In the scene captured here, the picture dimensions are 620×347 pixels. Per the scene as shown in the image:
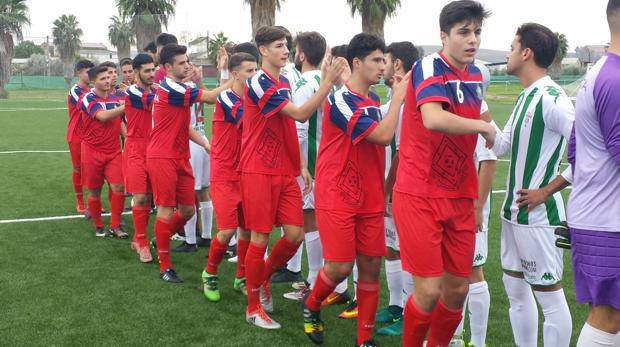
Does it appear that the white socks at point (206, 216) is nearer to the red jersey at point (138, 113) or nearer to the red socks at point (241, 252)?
the red jersey at point (138, 113)

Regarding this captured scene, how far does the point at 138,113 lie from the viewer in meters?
7.30

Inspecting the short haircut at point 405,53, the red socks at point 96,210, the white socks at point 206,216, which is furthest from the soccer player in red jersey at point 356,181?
the red socks at point 96,210

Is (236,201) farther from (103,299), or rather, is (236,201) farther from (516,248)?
(516,248)

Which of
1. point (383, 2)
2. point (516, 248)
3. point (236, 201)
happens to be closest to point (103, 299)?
point (236, 201)

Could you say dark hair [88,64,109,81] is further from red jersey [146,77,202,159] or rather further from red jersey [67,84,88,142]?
red jersey [146,77,202,159]

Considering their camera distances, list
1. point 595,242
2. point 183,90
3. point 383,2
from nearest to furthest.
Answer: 1. point 595,242
2. point 183,90
3. point 383,2

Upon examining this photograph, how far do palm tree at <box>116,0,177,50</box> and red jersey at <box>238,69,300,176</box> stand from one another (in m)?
43.0

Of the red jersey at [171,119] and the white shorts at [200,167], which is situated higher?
the red jersey at [171,119]

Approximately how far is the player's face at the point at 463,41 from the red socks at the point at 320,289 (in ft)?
6.06

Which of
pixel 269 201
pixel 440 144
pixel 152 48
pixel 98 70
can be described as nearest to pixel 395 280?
pixel 269 201

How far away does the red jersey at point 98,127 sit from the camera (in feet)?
27.1

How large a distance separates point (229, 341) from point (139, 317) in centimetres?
99

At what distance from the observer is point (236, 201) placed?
572 cm

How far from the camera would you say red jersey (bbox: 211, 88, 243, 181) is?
227 inches
